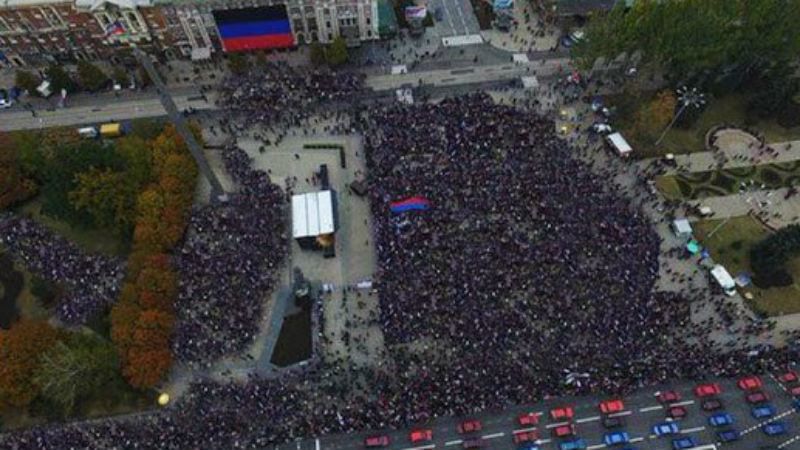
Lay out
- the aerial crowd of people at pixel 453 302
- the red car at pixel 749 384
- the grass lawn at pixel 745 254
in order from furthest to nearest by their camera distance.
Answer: the grass lawn at pixel 745 254 → the red car at pixel 749 384 → the aerial crowd of people at pixel 453 302

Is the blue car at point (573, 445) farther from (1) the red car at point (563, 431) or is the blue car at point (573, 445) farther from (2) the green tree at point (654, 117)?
(2) the green tree at point (654, 117)

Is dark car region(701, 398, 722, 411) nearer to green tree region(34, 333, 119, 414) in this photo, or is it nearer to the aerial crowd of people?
the aerial crowd of people

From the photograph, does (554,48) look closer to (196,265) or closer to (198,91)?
(198,91)

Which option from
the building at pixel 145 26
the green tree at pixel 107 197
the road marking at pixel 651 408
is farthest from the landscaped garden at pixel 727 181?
the green tree at pixel 107 197

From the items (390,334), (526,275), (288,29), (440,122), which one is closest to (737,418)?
(526,275)

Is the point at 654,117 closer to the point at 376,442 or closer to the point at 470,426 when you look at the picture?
the point at 470,426

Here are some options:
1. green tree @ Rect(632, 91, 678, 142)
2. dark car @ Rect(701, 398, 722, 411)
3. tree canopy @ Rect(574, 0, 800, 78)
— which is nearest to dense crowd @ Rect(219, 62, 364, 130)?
tree canopy @ Rect(574, 0, 800, 78)

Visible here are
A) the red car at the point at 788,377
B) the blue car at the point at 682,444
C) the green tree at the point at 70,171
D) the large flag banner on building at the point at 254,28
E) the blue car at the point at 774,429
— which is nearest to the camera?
the blue car at the point at 682,444
